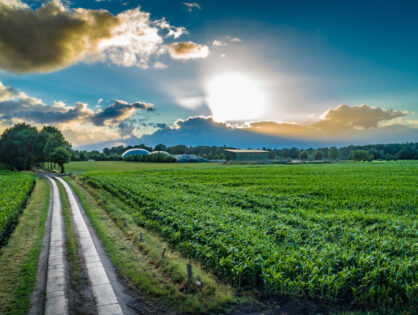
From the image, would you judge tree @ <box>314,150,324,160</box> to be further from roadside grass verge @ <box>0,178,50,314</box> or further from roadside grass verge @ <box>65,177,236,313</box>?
roadside grass verge @ <box>0,178,50,314</box>

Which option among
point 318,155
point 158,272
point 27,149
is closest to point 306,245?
point 158,272

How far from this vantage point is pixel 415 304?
24.5 feet

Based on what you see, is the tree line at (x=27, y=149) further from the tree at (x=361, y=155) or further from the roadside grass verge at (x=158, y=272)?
the tree at (x=361, y=155)

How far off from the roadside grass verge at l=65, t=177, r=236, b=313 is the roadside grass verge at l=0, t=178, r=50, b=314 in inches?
129

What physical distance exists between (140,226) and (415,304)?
1519 cm

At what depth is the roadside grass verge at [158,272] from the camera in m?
8.38

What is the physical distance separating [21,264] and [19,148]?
268 feet

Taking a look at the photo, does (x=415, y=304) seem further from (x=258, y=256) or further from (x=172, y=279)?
(x=172, y=279)

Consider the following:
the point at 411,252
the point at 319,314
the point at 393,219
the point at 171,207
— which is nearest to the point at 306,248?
the point at 319,314

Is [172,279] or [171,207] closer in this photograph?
[172,279]

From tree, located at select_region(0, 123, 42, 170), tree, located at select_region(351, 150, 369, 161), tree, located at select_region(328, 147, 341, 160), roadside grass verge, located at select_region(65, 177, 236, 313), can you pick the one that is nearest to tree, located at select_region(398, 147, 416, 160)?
tree, located at select_region(351, 150, 369, 161)

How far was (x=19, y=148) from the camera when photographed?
76.2 metres

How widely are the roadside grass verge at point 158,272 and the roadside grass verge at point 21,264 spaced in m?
3.28

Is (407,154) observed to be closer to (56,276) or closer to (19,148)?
(56,276)
